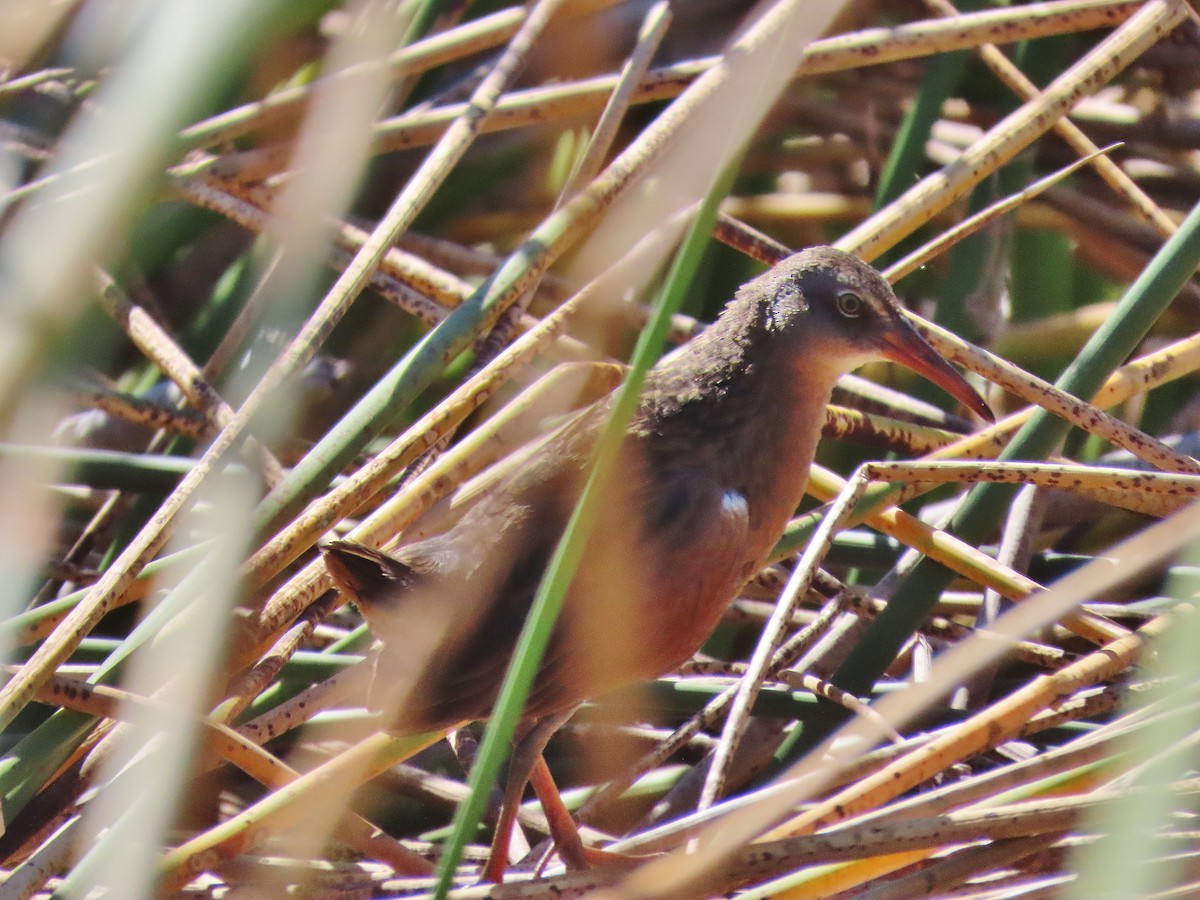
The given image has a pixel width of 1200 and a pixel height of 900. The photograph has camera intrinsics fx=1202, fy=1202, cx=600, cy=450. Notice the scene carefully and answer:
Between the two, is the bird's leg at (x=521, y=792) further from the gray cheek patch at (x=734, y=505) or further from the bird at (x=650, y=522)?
the gray cheek patch at (x=734, y=505)

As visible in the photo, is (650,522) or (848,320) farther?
(848,320)

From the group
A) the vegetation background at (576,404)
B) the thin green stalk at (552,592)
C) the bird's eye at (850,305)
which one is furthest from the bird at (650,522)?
the thin green stalk at (552,592)

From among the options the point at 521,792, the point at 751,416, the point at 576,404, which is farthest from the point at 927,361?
the point at 521,792

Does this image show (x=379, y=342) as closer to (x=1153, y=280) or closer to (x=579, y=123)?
(x=579, y=123)

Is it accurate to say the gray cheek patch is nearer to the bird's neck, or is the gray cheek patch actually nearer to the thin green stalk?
the bird's neck

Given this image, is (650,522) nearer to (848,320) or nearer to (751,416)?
(751,416)

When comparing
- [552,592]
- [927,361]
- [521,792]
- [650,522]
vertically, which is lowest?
[521,792]

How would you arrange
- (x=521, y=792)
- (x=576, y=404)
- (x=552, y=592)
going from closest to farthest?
(x=552, y=592), (x=521, y=792), (x=576, y=404)
